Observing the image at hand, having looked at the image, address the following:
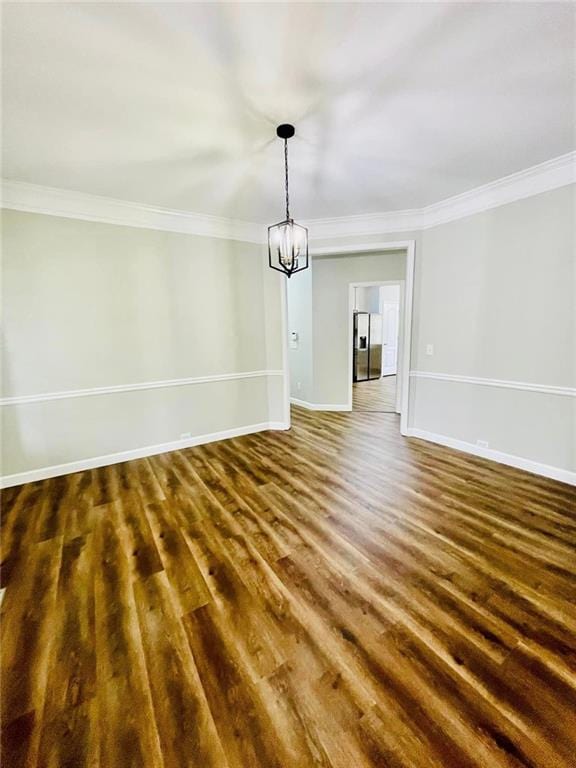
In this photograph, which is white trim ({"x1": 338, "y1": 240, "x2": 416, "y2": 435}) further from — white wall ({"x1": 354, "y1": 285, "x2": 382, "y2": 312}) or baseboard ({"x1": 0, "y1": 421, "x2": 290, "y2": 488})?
white wall ({"x1": 354, "y1": 285, "x2": 382, "y2": 312})

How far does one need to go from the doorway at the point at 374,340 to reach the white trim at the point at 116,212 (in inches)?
154

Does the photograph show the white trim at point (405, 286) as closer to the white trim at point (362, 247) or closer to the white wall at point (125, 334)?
the white trim at point (362, 247)

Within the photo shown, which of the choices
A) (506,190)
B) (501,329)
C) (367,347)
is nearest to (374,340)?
(367,347)

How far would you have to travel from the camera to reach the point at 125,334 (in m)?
3.41

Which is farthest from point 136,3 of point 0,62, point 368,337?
point 368,337

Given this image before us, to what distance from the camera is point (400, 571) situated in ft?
6.00

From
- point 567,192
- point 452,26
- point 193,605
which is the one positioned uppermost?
point 452,26

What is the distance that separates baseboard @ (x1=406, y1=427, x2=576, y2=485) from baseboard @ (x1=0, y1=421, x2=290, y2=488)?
1898 millimetres

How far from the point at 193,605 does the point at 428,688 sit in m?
1.15

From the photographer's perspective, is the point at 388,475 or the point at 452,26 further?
the point at 388,475

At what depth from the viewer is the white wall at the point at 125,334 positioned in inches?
116

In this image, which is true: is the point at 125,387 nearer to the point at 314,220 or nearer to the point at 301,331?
the point at 314,220

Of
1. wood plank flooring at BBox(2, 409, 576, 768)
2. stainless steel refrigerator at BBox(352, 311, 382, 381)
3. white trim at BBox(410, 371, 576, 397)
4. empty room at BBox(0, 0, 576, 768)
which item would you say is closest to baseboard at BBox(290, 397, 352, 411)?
empty room at BBox(0, 0, 576, 768)

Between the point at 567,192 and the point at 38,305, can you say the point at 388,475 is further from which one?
the point at 38,305
